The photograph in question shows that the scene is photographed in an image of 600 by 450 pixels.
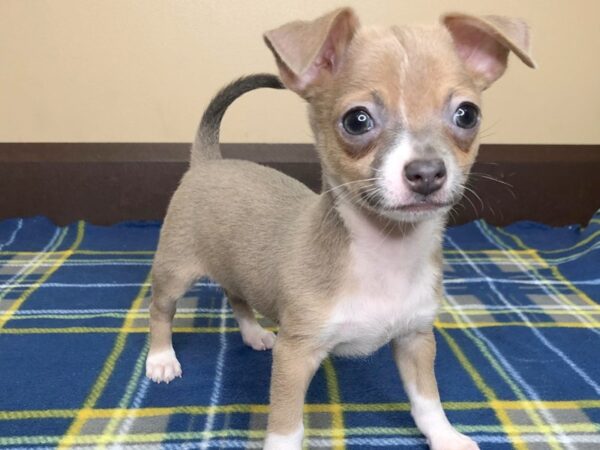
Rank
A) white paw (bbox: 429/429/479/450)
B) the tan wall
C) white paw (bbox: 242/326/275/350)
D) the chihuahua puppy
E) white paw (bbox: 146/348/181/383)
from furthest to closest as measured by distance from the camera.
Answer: the tan wall < white paw (bbox: 242/326/275/350) < white paw (bbox: 146/348/181/383) < white paw (bbox: 429/429/479/450) < the chihuahua puppy

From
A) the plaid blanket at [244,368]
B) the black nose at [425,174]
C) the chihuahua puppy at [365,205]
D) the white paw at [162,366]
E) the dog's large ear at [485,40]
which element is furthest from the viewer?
the white paw at [162,366]

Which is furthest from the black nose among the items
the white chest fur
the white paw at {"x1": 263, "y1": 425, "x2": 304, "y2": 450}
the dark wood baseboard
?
the dark wood baseboard

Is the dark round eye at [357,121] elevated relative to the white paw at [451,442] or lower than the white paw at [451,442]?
elevated

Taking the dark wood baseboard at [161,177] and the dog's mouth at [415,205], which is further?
the dark wood baseboard at [161,177]

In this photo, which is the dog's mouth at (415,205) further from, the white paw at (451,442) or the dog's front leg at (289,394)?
the white paw at (451,442)

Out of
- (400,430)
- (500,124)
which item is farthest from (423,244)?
(500,124)

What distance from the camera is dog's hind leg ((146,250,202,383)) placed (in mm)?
2141

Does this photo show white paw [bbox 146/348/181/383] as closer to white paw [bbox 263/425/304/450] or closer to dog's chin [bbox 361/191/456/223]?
white paw [bbox 263/425/304/450]

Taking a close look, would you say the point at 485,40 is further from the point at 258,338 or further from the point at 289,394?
the point at 258,338

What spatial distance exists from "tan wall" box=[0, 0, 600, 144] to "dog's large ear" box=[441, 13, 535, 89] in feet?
6.46

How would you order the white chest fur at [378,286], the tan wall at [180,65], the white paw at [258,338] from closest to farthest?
the white chest fur at [378,286] → the white paw at [258,338] → the tan wall at [180,65]

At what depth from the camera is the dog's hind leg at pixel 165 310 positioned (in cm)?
214

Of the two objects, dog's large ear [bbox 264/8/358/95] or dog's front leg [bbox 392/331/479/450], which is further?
dog's front leg [bbox 392/331/479/450]

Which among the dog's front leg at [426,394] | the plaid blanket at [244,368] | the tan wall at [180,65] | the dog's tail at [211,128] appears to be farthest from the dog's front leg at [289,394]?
the tan wall at [180,65]
